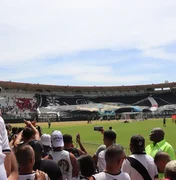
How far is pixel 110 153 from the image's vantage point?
3832mm

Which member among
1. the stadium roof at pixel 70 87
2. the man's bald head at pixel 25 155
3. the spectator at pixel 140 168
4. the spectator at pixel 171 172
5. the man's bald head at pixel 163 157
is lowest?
the spectator at pixel 140 168

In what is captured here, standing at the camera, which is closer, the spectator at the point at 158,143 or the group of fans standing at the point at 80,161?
the group of fans standing at the point at 80,161

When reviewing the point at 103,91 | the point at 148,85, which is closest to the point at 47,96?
the point at 103,91

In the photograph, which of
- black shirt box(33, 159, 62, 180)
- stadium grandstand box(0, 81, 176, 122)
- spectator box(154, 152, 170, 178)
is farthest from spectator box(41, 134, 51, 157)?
stadium grandstand box(0, 81, 176, 122)

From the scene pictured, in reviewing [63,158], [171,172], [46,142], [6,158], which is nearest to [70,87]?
[46,142]

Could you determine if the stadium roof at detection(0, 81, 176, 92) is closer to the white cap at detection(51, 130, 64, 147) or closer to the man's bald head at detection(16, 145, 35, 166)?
the white cap at detection(51, 130, 64, 147)

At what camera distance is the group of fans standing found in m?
2.75

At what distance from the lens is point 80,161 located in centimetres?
447

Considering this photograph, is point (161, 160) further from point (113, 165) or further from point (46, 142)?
point (46, 142)

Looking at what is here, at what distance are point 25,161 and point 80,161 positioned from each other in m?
1.04

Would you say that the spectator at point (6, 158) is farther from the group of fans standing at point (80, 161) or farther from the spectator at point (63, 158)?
the spectator at point (63, 158)

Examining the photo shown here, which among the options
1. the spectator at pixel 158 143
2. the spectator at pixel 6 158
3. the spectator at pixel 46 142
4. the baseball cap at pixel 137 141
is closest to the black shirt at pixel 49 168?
the baseball cap at pixel 137 141

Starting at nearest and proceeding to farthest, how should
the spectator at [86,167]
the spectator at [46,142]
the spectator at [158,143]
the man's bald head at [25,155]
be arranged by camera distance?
the man's bald head at [25,155] → the spectator at [86,167] → the spectator at [158,143] → the spectator at [46,142]

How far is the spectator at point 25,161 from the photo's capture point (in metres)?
3.59
